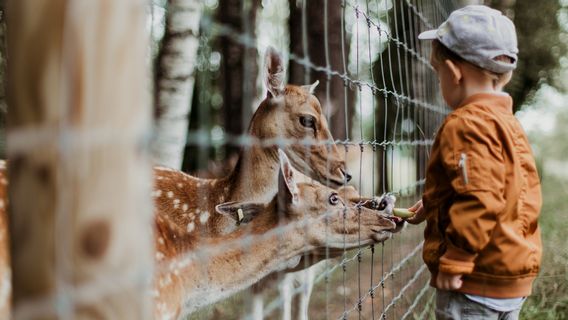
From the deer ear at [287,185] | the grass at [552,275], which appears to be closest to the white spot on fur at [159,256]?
the deer ear at [287,185]

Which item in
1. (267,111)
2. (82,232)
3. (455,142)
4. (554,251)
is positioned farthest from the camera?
(554,251)

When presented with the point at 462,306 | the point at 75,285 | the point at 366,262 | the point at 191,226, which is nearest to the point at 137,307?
the point at 75,285

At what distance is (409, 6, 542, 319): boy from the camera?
8.06 feet

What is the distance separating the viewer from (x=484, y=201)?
243 cm

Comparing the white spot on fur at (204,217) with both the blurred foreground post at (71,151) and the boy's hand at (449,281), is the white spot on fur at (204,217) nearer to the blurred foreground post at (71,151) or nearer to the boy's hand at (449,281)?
the boy's hand at (449,281)

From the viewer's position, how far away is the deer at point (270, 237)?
369 cm

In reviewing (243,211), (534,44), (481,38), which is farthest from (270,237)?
(534,44)

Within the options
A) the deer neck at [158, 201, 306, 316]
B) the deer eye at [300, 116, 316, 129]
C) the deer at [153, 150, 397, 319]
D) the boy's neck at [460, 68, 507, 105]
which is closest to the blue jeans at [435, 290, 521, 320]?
the boy's neck at [460, 68, 507, 105]

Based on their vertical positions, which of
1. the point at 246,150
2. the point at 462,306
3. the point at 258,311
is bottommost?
the point at 258,311

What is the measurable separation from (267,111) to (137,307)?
12.8 ft

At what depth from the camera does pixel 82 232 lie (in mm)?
1098

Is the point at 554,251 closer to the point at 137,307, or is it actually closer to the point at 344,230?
the point at 344,230

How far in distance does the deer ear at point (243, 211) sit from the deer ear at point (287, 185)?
118 mm

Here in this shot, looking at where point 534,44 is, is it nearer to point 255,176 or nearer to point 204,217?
point 255,176
